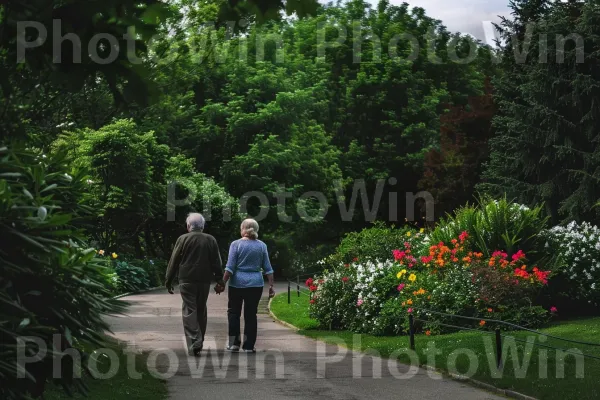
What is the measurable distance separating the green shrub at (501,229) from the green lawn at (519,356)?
76.4 inches

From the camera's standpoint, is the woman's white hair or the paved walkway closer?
the paved walkway

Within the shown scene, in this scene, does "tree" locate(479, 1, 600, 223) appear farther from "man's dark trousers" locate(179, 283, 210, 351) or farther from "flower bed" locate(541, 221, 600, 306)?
"man's dark trousers" locate(179, 283, 210, 351)

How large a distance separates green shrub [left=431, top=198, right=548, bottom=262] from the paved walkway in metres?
4.29

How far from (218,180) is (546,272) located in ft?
118

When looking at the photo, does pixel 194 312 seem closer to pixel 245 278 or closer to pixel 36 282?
pixel 245 278

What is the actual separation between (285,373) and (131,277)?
22817 mm

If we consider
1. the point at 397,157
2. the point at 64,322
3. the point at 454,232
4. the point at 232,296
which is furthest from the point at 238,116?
the point at 64,322

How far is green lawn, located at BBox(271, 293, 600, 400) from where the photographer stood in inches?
435

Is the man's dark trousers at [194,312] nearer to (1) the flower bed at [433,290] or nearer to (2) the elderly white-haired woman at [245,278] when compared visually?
(2) the elderly white-haired woman at [245,278]

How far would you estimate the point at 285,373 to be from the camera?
40.9 ft

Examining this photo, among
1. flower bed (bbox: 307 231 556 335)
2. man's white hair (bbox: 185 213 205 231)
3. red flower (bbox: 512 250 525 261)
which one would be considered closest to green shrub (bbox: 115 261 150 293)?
flower bed (bbox: 307 231 556 335)

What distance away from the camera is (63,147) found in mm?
8164

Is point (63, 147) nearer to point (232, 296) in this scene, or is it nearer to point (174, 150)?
point (232, 296)

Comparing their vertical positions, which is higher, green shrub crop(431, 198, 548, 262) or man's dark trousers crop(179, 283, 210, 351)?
green shrub crop(431, 198, 548, 262)
